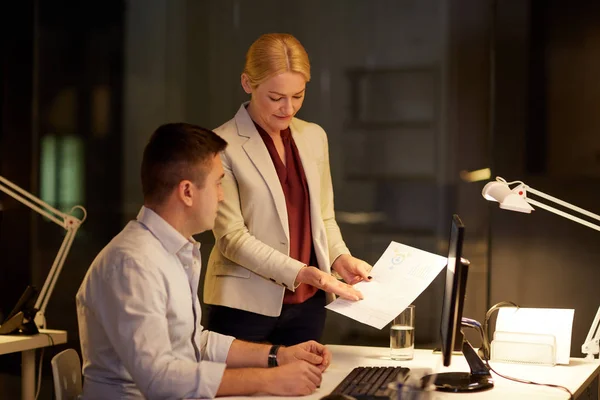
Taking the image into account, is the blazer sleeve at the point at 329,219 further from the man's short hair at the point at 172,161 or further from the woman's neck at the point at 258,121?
the man's short hair at the point at 172,161

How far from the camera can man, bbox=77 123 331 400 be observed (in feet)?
6.74

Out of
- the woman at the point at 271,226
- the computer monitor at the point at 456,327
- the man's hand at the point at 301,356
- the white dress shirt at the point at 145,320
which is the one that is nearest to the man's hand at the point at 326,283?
the woman at the point at 271,226

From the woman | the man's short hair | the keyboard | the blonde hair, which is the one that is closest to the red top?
the woman

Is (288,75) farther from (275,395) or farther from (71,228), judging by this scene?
(71,228)

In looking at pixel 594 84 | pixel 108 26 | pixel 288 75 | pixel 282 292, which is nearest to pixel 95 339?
pixel 282 292

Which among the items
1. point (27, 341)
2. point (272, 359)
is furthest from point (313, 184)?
point (27, 341)

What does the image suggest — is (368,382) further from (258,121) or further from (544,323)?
(258,121)

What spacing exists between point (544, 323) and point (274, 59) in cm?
123

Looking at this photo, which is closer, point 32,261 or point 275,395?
point 275,395

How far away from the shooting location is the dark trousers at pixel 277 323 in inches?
115

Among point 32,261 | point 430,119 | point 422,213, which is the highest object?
point 430,119

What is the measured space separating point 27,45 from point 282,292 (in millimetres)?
2632

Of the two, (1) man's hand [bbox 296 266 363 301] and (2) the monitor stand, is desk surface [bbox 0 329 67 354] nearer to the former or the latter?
(1) man's hand [bbox 296 266 363 301]

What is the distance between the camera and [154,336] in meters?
2.05
